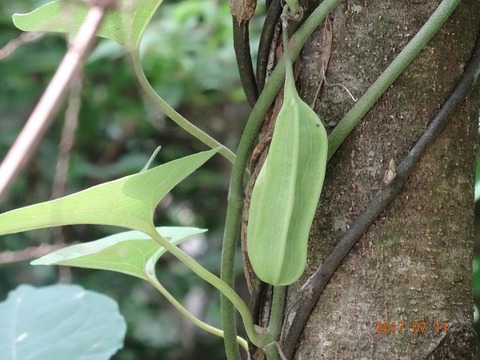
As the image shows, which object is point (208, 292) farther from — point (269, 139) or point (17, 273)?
point (269, 139)

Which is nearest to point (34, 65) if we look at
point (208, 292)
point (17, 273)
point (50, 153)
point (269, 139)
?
point (50, 153)

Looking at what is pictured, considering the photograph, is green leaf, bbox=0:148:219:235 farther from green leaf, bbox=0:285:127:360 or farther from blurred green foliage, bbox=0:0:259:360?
blurred green foliage, bbox=0:0:259:360

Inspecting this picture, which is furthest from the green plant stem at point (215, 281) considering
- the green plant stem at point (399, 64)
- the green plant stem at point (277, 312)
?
the green plant stem at point (399, 64)

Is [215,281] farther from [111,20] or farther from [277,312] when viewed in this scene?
[111,20]
